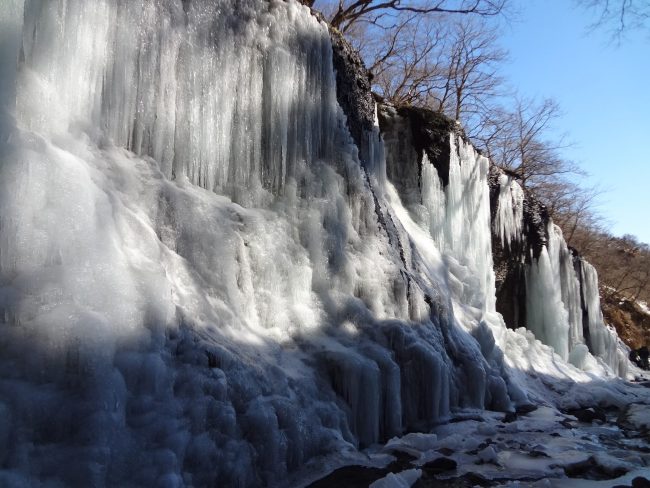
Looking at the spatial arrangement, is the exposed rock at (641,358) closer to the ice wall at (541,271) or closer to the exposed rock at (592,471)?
the ice wall at (541,271)

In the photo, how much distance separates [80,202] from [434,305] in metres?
4.29

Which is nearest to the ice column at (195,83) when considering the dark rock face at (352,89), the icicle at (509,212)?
the dark rock face at (352,89)

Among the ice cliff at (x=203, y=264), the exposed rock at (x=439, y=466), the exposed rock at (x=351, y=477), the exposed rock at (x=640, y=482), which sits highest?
the ice cliff at (x=203, y=264)

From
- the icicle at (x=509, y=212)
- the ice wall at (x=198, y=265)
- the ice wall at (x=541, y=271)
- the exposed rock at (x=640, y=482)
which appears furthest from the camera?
the ice wall at (x=541, y=271)

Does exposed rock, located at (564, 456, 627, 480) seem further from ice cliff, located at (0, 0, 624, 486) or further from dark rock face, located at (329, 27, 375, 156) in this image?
dark rock face, located at (329, 27, 375, 156)

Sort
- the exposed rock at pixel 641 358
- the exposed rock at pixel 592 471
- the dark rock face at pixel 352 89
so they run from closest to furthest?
the exposed rock at pixel 592 471, the dark rock face at pixel 352 89, the exposed rock at pixel 641 358

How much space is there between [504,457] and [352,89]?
452 cm

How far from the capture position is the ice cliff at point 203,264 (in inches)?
98.5

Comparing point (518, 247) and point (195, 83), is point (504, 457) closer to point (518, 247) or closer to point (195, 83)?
point (195, 83)

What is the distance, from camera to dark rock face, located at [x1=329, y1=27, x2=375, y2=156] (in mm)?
6539

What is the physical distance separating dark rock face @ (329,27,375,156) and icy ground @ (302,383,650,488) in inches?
138

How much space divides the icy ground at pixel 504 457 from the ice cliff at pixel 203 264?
0.27m

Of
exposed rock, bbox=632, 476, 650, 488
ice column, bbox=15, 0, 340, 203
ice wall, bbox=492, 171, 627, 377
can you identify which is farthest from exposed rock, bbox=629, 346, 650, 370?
exposed rock, bbox=632, 476, 650, 488

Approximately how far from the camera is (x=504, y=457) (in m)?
4.19
